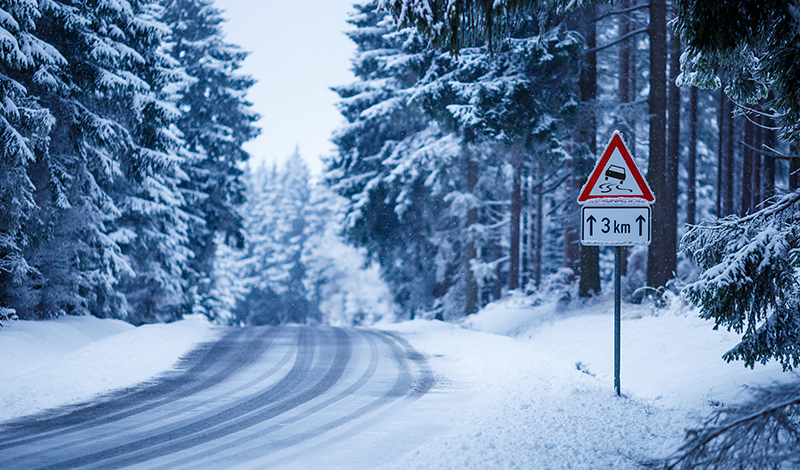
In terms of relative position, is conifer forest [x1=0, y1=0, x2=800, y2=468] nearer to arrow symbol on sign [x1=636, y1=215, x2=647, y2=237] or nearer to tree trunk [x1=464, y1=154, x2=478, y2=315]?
tree trunk [x1=464, y1=154, x2=478, y2=315]

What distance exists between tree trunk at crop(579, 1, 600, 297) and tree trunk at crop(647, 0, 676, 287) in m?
1.40

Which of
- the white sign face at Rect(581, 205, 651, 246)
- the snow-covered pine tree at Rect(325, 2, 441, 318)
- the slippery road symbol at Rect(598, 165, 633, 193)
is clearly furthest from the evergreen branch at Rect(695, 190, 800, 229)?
the snow-covered pine tree at Rect(325, 2, 441, 318)

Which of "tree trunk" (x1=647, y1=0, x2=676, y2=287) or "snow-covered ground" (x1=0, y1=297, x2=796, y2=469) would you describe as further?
"tree trunk" (x1=647, y1=0, x2=676, y2=287)

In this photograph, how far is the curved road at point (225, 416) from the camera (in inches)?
205

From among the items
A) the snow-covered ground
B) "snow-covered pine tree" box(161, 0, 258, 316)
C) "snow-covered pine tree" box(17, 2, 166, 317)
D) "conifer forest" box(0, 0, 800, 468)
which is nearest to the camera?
the snow-covered ground

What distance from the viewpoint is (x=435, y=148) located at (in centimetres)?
2139

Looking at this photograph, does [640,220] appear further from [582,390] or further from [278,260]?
[278,260]

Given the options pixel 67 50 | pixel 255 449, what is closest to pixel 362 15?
pixel 67 50

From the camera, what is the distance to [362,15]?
2684 centimetres

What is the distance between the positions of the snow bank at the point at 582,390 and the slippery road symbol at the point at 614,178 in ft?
8.23

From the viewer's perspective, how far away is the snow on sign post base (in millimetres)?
7469

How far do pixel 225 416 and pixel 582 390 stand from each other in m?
4.27

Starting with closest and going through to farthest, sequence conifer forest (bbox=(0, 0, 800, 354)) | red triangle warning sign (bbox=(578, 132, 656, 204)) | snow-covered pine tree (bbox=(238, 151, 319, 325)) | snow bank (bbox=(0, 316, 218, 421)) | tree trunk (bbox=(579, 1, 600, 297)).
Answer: conifer forest (bbox=(0, 0, 800, 354)) → red triangle warning sign (bbox=(578, 132, 656, 204)) → snow bank (bbox=(0, 316, 218, 421)) → tree trunk (bbox=(579, 1, 600, 297)) → snow-covered pine tree (bbox=(238, 151, 319, 325))

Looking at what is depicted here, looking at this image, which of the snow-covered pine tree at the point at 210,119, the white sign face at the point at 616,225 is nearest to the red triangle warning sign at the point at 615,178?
the white sign face at the point at 616,225
